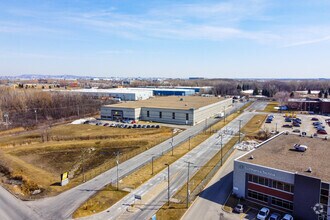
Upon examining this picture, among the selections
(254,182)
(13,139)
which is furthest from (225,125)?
(13,139)

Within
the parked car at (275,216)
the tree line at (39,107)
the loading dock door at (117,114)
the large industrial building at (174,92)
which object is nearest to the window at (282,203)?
the parked car at (275,216)

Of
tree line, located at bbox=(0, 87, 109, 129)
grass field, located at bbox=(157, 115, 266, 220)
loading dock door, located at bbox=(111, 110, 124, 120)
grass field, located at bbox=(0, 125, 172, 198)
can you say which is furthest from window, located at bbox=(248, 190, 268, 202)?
tree line, located at bbox=(0, 87, 109, 129)

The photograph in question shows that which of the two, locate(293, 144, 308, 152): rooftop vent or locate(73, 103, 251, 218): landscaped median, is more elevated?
locate(293, 144, 308, 152): rooftop vent

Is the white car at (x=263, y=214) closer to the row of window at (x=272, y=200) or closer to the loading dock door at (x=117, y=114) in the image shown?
the row of window at (x=272, y=200)

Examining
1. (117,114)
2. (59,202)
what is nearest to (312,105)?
(117,114)

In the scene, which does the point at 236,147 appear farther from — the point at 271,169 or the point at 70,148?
the point at 70,148

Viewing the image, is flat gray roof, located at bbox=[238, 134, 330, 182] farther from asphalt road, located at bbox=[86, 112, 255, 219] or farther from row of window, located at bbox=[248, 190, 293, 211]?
asphalt road, located at bbox=[86, 112, 255, 219]
